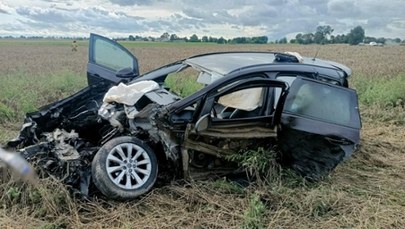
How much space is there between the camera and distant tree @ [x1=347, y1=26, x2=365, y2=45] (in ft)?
164

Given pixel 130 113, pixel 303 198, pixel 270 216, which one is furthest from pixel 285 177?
pixel 130 113

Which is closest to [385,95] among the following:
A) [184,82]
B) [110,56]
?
[184,82]

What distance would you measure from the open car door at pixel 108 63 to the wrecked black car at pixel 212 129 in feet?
3.45

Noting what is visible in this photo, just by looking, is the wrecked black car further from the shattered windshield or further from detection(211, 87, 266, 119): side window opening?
the shattered windshield

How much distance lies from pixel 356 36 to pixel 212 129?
164 feet

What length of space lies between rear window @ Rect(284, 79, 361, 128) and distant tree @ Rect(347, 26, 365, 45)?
48910 millimetres

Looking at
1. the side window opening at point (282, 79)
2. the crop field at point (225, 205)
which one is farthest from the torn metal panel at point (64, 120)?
the side window opening at point (282, 79)

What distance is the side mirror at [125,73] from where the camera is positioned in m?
6.11

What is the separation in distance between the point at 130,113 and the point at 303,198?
79.4 inches

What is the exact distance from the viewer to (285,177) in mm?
4570

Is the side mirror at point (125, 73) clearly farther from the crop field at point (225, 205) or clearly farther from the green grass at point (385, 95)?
the green grass at point (385, 95)

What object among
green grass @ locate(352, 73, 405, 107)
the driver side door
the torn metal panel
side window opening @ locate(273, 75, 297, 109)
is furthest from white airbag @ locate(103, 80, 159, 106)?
green grass @ locate(352, 73, 405, 107)

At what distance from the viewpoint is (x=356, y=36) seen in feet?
164

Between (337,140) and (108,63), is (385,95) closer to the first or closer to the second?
(337,140)
